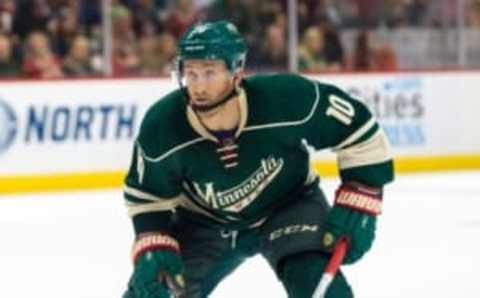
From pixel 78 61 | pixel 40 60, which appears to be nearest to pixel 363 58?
pixel 78 61

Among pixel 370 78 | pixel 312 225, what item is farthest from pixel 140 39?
pixel 312 225

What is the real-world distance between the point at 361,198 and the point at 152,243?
52 centimetres

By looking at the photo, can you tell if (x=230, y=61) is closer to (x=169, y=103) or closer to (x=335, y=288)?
(x=169, y=103)

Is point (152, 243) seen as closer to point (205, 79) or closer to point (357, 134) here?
point (205, 79)

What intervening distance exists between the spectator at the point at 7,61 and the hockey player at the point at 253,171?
17.9 feet

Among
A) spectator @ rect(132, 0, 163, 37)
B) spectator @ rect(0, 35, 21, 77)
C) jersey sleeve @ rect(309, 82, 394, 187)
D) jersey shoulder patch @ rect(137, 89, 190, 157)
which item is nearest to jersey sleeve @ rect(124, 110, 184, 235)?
jersey shoulder patch @ rect(137, 89, 190, 157)

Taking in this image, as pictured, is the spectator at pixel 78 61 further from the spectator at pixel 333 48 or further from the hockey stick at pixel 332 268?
the hockey stick at pixel 332 268

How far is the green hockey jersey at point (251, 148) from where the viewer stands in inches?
130

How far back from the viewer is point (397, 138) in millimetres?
9938

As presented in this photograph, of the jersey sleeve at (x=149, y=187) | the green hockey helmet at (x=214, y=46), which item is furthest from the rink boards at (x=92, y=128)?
the green hockey helmet at (x=214, y=46)

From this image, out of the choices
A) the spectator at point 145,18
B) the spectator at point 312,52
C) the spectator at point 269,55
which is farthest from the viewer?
the spectator at point 312,52

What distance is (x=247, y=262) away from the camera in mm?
5473

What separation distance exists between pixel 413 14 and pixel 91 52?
2711 mm

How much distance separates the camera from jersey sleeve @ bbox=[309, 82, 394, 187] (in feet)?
10.9
